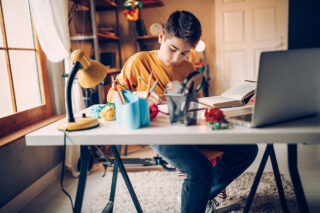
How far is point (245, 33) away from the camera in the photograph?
373 centimetres

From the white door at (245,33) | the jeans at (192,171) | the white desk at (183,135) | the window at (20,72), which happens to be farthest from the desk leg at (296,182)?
the white door at (245,33)

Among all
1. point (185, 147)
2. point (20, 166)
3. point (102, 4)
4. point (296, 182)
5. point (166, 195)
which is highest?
point (102, 4)

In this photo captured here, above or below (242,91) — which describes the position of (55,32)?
above

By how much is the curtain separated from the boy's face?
3.33 ft

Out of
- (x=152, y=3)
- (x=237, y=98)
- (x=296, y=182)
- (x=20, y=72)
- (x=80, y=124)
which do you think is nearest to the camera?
(x=80, y=124)

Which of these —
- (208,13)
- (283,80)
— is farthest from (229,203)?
(208,13)

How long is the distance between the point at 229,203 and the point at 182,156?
855mm

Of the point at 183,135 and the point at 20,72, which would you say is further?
the point at 20,72

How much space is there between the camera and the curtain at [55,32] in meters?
1.98

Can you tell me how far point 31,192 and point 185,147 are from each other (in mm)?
1402

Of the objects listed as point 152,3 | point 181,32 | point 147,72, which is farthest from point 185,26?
point 152,3

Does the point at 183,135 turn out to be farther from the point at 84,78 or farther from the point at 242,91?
the point at 242,91

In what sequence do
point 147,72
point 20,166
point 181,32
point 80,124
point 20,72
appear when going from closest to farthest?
point 80,124 < point 181,32 < point 147,72 < point 20,166 < point 20,72

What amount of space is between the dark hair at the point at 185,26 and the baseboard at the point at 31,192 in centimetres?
148
